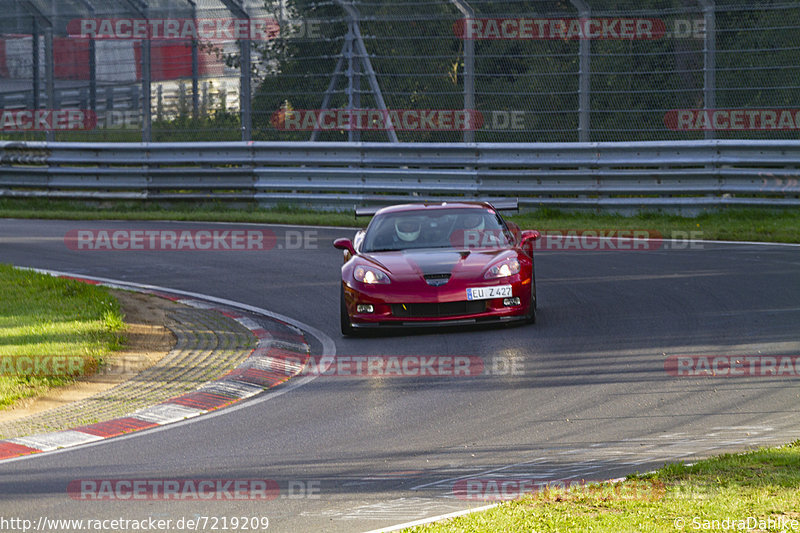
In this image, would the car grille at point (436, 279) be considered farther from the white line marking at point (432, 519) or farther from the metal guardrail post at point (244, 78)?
the metal guardrail post at point (244, 78)

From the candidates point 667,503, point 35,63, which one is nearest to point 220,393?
point 667,503

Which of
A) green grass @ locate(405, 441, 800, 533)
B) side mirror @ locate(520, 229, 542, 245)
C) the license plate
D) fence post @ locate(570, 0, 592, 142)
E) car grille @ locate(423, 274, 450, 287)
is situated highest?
fence post @ locate(570, 0, 592, 142)

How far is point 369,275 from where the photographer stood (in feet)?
34.6

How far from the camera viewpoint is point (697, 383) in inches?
331

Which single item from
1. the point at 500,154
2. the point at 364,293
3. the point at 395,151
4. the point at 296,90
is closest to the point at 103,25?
the point at 296,90

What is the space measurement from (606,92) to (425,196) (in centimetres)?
353

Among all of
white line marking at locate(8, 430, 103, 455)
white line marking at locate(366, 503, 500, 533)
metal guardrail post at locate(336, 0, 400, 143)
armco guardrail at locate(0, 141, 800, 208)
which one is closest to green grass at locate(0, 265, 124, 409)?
white line marking at locate(8, 430, 103, 455)

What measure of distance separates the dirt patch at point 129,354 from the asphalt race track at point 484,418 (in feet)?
3.68

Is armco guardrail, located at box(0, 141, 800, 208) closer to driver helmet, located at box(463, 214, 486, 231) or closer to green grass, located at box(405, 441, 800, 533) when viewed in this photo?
driver helmet, located at box(463, 214, 486, 231)

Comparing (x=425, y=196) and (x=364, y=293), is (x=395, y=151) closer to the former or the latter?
(x=425, y=196)

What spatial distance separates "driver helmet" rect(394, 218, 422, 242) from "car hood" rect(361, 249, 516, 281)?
14.3 inches

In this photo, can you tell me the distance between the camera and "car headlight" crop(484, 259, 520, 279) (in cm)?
1044

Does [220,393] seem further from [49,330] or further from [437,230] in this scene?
[437,230]

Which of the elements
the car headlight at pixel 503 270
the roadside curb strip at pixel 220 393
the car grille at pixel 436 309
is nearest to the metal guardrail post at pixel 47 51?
the roadside curb strip at pixel 220 393
